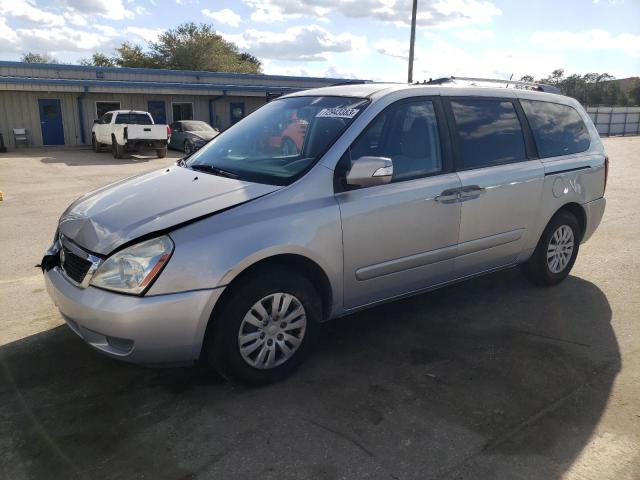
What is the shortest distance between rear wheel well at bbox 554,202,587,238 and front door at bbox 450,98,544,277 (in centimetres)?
59

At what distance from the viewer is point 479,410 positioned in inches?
117

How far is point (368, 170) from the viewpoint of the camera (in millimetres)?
3236

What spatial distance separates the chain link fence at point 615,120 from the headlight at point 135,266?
4387 centimetres

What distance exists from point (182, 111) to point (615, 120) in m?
34.3

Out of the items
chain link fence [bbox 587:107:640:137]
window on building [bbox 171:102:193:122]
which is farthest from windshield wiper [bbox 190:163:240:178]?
chain link fence [bbox 587:107:640:137]

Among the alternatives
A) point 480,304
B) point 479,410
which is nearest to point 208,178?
point 479,410

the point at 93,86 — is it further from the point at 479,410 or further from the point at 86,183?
the point at 479,410

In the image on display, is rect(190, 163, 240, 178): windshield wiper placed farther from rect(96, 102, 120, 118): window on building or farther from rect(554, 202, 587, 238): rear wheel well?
rect(96, 102, 120, 118): window on building

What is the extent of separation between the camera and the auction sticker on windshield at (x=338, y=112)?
3568 mm

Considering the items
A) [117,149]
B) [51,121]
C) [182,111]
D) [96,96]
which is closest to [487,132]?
[117,149]

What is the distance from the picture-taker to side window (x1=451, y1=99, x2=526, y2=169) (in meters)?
4.02

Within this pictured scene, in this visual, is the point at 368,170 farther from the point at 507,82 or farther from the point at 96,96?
the point at 96,96

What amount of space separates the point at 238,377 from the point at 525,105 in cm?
337

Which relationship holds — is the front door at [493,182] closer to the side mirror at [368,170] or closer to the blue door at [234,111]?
the side mirror at [368,170]
